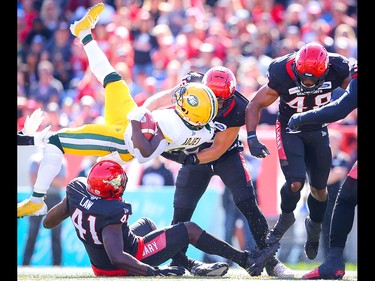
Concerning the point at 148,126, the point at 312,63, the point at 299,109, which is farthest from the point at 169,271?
the point at 312,63

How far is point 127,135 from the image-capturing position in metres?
7.27

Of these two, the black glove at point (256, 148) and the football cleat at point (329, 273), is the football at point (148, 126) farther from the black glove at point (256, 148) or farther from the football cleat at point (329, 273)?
the football cleat at point (329, 273)

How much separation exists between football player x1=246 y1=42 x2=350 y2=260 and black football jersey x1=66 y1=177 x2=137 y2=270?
50.8 inches

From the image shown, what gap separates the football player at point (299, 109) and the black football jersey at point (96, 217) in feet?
4.23

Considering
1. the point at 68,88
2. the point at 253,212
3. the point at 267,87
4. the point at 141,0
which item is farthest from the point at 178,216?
the point at 141,0

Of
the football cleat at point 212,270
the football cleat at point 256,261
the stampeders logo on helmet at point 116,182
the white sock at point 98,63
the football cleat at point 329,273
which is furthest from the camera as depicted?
the white sock at point 98,63

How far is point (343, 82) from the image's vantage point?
759 cm

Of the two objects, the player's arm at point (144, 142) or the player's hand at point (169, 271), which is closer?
the player's hand at point (169, 271)

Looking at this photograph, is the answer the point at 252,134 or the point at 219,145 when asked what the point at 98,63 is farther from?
the point at 252,134

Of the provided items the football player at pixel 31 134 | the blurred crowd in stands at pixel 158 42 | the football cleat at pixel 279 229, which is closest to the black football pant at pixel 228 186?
the football cleat at pixel 279 229

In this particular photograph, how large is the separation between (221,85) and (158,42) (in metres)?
6.74

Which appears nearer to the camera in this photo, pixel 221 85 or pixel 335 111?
pixel 335 111

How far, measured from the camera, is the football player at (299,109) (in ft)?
23.8

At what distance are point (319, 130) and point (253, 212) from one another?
944 millimetres
